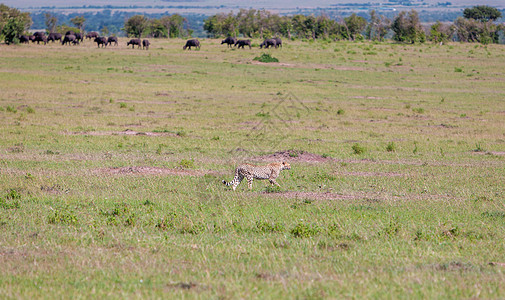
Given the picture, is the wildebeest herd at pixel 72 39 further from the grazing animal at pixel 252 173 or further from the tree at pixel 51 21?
the grazing animal at pixel 252 173

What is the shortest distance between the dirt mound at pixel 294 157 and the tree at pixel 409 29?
63.6m

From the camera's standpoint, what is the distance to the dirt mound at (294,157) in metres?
16.6

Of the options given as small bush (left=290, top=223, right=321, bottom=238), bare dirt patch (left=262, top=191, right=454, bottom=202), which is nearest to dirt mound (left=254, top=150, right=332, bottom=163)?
bare dirt patch (left=262, top=191, right=454, bottom=202)

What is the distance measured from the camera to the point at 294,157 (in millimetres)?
16828

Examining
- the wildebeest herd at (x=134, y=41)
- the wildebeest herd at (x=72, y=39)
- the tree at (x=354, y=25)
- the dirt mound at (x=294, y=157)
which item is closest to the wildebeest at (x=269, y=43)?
the wildebeest herd at (x=134, y=41)

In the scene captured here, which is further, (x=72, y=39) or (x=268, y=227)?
(x=72, y=39)

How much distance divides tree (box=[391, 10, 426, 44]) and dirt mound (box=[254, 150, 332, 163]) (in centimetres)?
6362

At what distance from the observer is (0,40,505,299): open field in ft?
22.6

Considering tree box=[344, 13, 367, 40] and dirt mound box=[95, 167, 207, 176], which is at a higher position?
tree box=[344, 13, 367, 40]

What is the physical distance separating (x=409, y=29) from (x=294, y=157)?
70012 mm

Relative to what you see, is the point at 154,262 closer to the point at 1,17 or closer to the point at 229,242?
the point at 229,242

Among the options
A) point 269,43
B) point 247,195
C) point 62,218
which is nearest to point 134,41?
point 269,43

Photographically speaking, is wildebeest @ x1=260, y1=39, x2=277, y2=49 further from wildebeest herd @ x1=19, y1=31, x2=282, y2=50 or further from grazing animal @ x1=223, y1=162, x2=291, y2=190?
grazing animal @ x1=223, y1=162, x2=291, y2=190

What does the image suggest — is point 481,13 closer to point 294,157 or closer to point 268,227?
point 294,157
